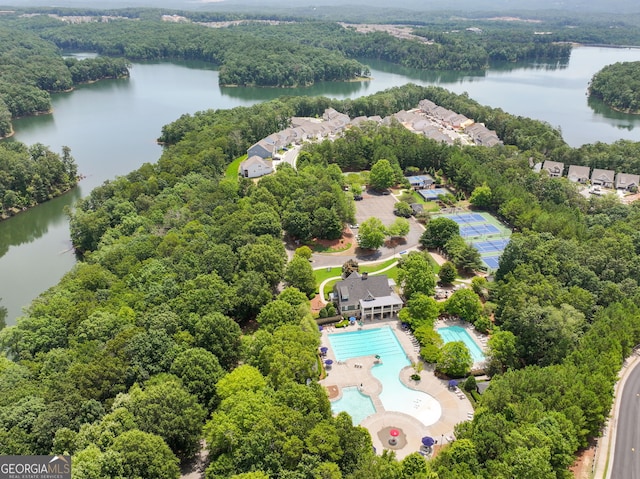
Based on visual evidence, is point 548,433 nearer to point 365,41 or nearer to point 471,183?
point 471,183

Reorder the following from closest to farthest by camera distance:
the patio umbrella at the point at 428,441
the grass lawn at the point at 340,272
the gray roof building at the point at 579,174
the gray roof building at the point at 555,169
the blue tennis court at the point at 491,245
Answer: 1. the patio umbrella at the point at 428,441
2. the grass lawn at the point at 340,272
3. the blue tennis court at the point at 491,245
4. the gray roof building at the point at 579,174
5. the gray roof building at the point at 555,169

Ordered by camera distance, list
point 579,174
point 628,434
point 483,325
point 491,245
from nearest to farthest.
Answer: point 628,434
point 483,325
point 491,245
point 579,174

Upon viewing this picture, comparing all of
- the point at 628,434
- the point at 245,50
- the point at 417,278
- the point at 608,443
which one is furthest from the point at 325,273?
the point at 245,50

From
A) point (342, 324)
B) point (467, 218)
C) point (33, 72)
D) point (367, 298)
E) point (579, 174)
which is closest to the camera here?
point (342, 324)

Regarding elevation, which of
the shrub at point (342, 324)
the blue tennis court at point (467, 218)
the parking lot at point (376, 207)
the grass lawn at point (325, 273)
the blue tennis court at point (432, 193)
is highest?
the blue tennis court at point (432, 193)

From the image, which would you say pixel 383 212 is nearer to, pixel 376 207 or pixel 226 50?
pixel 376 207

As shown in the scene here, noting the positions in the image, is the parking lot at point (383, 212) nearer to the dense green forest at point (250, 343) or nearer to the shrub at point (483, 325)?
the dense green forest at point (250, 343)

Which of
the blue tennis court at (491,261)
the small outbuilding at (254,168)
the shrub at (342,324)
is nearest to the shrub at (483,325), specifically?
the blue tennis court at (491,261)
